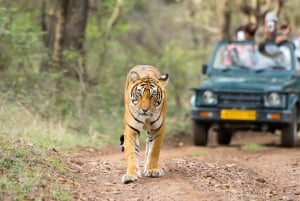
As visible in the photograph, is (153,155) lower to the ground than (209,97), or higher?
lower

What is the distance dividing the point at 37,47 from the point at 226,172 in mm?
7157

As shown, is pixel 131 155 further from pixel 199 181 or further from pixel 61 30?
pixel 61 30

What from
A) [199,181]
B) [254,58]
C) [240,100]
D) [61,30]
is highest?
[61,30]

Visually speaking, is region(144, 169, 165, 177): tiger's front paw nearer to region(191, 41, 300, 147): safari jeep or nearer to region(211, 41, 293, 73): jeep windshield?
region(191, 41, 300, 147): safari jeep

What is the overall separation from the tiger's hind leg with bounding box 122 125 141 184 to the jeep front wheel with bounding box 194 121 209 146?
551cm

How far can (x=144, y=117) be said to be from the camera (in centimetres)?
805

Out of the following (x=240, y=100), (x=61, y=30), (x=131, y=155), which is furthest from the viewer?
(x=61, y=30)

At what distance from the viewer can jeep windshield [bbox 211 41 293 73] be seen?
14164mm

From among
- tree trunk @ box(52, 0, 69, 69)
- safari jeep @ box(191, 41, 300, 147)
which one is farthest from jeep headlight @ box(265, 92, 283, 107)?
tree trunk @ box(52, 0, 69, 69)

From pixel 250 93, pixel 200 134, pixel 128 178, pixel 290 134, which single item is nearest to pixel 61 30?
pixel 200 134

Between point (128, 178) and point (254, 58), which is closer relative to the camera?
point (128, 178)

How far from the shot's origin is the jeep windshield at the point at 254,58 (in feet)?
46.5

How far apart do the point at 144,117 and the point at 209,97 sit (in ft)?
17.7

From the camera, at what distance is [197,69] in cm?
2284
